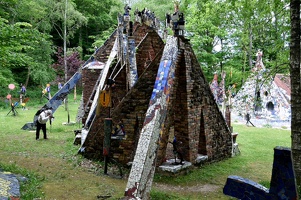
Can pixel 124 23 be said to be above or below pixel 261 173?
above

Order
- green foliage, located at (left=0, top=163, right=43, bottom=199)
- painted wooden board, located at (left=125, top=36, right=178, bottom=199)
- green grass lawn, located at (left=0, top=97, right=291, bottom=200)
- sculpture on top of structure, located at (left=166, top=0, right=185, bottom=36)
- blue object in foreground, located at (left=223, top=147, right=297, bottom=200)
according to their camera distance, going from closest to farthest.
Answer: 1. blue object in foreground, located at (left=223, top=147, right=297, bottom=200)
2. painted wooden board, located at (left=125, top=36, right=178, bottom=199)
3. green foliage, located at (left=0, top=163, right=43, bottom=199)
4. green grass lawn, located at (left=0, top=97, right=291, bottom=200)
5. sculpture on top of structure, located at (left=166, top=0, right=185, bottom=36)

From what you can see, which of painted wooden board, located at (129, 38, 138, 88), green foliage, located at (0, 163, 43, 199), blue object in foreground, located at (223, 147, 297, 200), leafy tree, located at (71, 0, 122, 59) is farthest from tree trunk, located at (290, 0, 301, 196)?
leafy tree, located at (71, 0, 122, 59)

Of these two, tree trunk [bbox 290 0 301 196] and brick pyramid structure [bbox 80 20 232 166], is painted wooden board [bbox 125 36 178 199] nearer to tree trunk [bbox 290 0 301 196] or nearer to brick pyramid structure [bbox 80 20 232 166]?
brick pyramid structure [bbox 80 20 232 166]

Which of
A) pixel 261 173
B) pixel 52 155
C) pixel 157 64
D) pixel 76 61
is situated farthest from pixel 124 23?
pixel 76 61

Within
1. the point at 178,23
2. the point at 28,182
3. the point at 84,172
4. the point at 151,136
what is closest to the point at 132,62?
the point at 178,23

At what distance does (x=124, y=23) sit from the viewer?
396 inches

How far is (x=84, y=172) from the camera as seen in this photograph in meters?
7.34

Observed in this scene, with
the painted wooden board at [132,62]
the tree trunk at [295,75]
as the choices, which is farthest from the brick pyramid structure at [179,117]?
the tree trunk at [295,75]

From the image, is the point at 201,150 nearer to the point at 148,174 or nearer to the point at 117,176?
the point at 117,176

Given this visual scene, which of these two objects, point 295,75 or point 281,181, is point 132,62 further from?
point 281,181

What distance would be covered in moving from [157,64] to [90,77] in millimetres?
7619

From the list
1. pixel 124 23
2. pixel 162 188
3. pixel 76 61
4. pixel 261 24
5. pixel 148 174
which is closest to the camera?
pixel 148 174

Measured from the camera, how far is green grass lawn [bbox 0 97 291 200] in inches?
234

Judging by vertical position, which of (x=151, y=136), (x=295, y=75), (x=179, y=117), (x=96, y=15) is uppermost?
(x=96, y=15)
